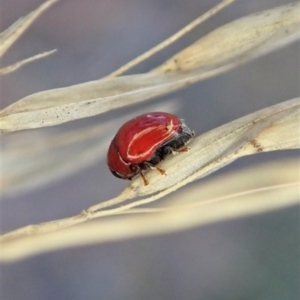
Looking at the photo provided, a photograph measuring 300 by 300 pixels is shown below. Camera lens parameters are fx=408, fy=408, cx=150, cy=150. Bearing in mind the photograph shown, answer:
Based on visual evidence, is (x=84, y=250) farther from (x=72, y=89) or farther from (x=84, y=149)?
(x=72, y=89)

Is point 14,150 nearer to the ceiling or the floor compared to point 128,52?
nearer to the floor

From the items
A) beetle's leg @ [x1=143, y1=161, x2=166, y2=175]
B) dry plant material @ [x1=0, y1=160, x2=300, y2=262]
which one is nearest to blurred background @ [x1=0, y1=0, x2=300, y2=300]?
dry plant material @ [x1=0, y1=160, x2=300, y2=262]

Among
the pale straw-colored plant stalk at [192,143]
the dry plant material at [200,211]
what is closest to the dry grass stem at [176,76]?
the pale straw-colored plant stalk at [192,143]

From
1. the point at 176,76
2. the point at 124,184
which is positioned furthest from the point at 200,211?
the point at 176,76

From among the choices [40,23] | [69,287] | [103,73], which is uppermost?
[40,23]

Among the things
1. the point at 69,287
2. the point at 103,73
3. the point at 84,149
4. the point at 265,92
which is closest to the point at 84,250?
the point at 69,287

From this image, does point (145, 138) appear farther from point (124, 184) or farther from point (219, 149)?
point (124, 184)

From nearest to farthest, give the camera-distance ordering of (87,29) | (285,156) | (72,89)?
1. (72,89)
2. (285,156)
3. (87,29)
